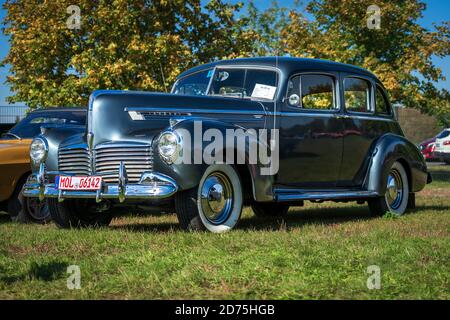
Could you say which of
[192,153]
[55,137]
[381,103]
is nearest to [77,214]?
[55,137]

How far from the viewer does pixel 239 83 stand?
7699 millimetres

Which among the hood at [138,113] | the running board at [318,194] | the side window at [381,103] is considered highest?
the side window at [381,103]

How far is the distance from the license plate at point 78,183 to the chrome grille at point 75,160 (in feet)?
0.56

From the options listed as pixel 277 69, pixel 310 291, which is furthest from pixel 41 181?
pixel 310 291

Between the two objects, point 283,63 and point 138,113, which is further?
point 283,63

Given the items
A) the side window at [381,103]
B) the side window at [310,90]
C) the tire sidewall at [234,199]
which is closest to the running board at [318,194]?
the tire sidewall at [234,199]

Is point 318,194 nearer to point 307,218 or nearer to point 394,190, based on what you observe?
point 307,218

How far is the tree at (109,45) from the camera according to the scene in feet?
56.4

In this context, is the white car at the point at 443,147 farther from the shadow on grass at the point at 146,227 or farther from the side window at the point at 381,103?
the shadow on grass at the point at 146,227

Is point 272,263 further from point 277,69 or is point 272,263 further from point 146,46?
point 146,46

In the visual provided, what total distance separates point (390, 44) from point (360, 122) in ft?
43.5

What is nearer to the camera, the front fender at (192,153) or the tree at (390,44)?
the front fender at (192,153)

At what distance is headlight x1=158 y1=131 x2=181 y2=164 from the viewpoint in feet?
20.6

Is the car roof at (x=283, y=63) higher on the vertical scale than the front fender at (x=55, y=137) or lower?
higher
